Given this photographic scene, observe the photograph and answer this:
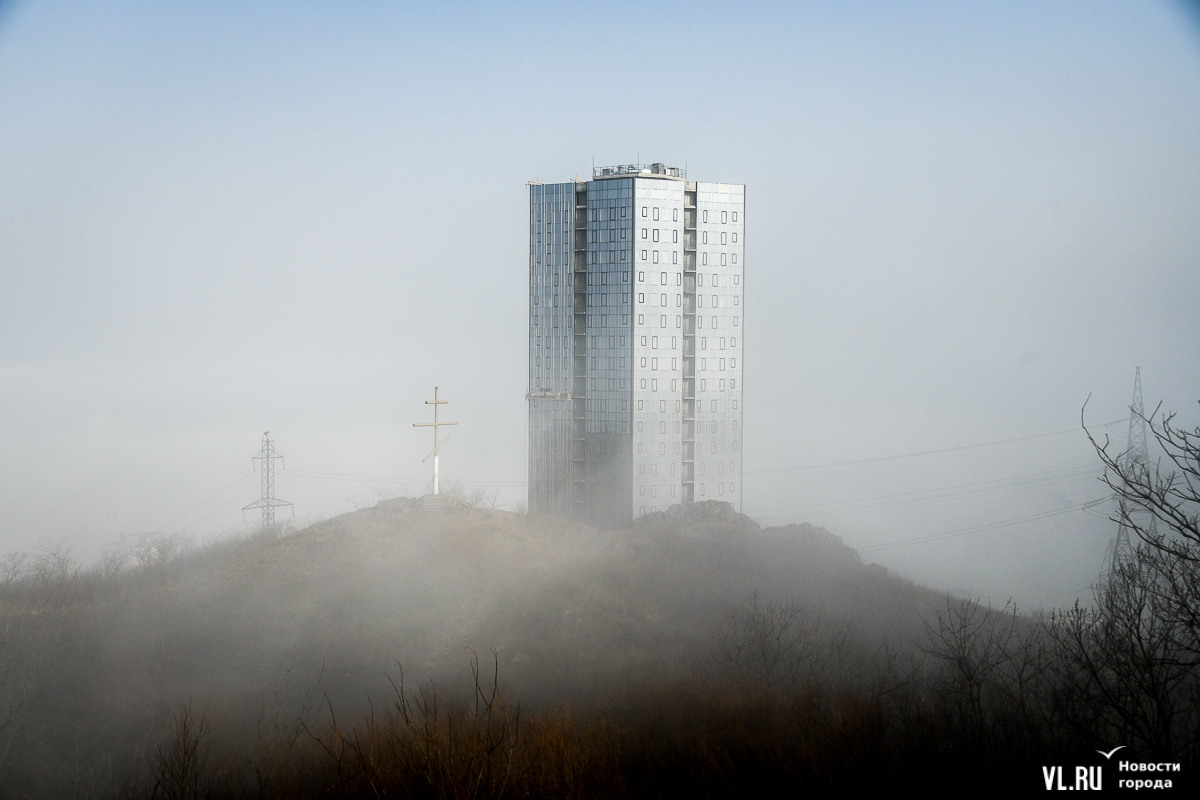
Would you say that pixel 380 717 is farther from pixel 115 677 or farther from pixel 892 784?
pixel 892 784

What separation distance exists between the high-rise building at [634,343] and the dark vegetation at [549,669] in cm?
1171

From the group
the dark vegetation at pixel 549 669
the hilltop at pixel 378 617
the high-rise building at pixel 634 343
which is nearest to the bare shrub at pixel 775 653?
the dark vegetation at pixel 549 669

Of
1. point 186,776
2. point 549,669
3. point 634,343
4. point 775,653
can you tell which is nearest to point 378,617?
point 549,669

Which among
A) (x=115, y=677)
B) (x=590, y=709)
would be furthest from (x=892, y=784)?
(x=115, y=677)

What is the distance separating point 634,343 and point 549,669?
1020 inches

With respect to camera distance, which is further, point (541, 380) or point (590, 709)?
point (541, 380)

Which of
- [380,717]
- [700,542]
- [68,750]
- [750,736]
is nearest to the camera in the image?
[750,736]

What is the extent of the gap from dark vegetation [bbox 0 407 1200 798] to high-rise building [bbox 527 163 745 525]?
11.7m

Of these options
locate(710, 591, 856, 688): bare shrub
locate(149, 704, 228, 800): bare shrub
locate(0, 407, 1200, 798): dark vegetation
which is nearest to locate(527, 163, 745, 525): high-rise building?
locate(0, 407, 1200, 798): dark vegetation

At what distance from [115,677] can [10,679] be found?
2.01 meters

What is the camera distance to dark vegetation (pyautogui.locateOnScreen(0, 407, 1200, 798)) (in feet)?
36.8

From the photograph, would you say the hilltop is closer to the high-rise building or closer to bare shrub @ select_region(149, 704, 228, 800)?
bare shrub @ select_region(149, 704, 228, 800)

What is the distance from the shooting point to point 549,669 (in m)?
18.4

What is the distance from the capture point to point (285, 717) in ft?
51.6
